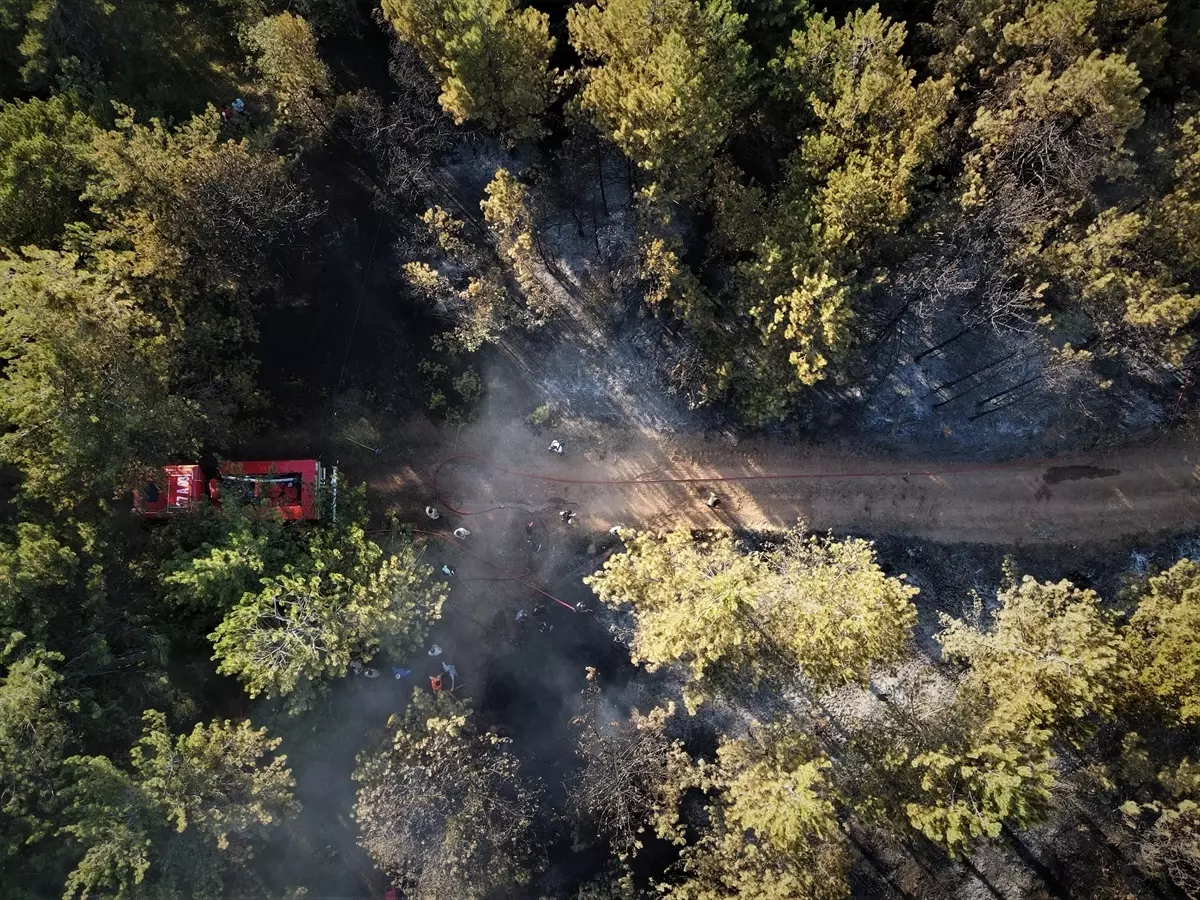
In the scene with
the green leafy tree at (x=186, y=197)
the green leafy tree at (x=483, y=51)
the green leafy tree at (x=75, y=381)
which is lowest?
the green leafy tree at (x=75, y=381)

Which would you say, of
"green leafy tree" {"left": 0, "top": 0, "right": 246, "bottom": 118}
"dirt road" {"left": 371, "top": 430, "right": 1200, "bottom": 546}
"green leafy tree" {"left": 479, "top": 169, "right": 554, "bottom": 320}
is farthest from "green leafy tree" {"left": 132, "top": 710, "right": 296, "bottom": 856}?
"green leafy tree" {"left": 0, "top": 0, "right": 246, "bottom": 118}

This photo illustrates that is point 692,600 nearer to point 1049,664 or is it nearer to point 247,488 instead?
point 1049,664

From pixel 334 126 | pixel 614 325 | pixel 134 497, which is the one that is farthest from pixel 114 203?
pixel 614 325

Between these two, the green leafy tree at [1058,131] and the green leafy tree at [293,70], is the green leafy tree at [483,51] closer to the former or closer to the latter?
the green leafy tree at [293,70]

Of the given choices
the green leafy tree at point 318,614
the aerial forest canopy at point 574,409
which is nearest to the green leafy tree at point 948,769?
the aerial forest canopy at point 574,409

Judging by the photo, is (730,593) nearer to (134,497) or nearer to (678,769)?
(678,769)

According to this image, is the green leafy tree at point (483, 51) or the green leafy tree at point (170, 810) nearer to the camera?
the green leafy tree at point (170, 810)

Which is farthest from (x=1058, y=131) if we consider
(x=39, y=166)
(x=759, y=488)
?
(x=39, y=166)

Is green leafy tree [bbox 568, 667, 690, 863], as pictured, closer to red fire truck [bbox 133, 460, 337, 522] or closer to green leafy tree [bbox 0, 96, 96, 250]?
red fire truck [bbox 133, 460, 337, 522]
